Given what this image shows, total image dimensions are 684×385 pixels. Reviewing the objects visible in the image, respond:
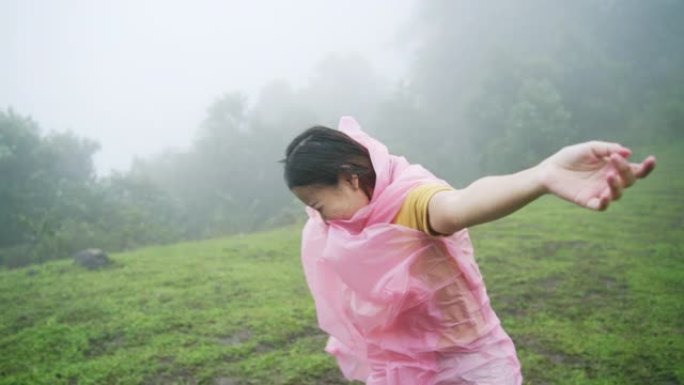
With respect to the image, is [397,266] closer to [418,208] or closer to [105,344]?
[418,208]

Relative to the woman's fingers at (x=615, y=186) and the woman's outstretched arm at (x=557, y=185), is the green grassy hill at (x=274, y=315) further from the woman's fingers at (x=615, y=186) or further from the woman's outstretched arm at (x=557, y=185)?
the woman's fingers at (x=615, y=186)

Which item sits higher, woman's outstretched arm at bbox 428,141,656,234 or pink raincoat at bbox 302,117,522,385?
woman's outstretched arm at bbox 428,141,656,234

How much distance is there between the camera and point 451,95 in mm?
28234

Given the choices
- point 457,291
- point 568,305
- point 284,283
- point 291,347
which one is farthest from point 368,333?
point 284,283

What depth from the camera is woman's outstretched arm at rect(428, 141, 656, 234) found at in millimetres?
1001

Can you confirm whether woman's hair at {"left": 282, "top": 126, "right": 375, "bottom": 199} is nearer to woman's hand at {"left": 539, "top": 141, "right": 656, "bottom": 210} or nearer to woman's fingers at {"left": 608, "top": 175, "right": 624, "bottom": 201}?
woman's hand at {"left": 539, "top": 141, "right": 656, "bottom": 210}

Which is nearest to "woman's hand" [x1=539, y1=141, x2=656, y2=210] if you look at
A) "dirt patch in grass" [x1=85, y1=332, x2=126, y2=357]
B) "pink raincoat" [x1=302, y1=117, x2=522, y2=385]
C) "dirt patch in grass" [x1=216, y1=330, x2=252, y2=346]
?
"pink raincoat" [x1=302, y1=117, x2=522, y2=385]

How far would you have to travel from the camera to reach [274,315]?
5.09 metres

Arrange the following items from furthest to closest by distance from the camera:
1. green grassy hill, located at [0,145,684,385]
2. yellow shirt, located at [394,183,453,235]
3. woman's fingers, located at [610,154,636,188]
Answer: green grassy hill, located at [0,145,684,385] → yellow shirt, located at [394,183,453,235] → woman's fingers, located at [610,154,636,188]

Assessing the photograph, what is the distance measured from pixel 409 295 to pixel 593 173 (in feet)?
2.31

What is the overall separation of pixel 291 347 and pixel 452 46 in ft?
89.5

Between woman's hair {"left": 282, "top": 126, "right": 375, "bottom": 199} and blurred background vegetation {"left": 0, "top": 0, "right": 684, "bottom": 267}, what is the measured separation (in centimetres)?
1341

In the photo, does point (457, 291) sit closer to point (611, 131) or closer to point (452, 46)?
point (611, 131)

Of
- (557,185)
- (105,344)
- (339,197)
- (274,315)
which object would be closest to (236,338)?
(274,315)
